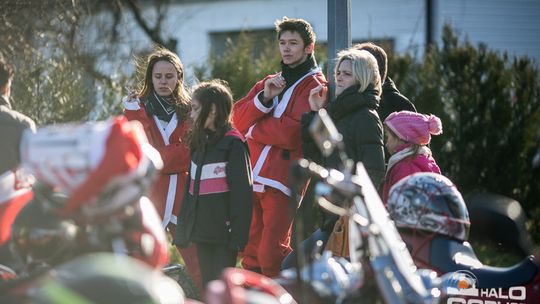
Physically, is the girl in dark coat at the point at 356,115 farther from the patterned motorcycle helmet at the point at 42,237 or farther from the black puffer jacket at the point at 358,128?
the patterned motorcycle helmet at the point at 42,237

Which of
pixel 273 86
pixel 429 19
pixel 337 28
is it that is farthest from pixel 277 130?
pixel 429 19

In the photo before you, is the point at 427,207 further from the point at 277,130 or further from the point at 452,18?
the point at 452,18

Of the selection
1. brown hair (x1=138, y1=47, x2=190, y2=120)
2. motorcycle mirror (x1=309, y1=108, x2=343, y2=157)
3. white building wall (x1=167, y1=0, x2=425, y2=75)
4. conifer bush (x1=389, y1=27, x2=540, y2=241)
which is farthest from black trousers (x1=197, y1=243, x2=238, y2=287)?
white building wall (x1=167, y1=0, x2=425, y2=75)

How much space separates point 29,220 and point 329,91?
342 cm

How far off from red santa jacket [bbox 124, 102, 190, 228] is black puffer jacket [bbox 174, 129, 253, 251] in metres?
0.73

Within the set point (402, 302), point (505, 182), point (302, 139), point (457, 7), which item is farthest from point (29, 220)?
point (457, 7)

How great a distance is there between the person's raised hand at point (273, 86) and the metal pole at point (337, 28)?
17.0 inches

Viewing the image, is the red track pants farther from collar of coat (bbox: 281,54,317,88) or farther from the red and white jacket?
the red and white jacket

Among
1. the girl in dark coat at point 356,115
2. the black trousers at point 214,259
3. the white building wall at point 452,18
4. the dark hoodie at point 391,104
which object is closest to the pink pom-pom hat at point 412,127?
the girl in dark coat at point 356,115

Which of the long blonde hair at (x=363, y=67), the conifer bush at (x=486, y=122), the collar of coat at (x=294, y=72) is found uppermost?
the long blonde hair at (x=363, y=67)

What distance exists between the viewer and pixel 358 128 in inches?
269

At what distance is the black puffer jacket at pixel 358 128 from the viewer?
6.75 m

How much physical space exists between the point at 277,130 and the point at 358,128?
2.41ft

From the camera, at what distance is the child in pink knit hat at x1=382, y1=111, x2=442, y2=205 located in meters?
6.86
